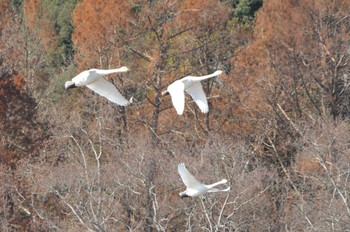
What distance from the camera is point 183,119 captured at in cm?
3356

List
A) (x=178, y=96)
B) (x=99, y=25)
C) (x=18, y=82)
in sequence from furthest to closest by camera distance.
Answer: (x=99, y=25)
(x=18, y=82)
(x=178, y=96)

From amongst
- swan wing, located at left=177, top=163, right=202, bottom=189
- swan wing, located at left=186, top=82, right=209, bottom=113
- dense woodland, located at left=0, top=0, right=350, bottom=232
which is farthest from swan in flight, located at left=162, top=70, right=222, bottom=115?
dense woodland, located at left=0, top=0, right=350, bottom=232

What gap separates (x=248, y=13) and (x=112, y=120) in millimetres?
12717

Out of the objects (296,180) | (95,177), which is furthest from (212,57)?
(95,177)

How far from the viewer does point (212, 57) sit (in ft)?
116

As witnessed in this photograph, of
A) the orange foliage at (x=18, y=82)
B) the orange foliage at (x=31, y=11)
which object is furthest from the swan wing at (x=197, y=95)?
the orange foliage at (x=31, y=11)

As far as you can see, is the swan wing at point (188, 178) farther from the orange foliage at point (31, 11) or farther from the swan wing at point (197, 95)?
the orange foliage at point (31, 11)

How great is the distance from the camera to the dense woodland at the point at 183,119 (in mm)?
27016

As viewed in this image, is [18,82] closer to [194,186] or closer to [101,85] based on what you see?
[101,85]

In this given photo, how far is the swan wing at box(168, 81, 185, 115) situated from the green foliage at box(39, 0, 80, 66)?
88.3ft

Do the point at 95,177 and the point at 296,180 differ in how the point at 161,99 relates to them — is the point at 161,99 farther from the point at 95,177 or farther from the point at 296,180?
the point at 95,177

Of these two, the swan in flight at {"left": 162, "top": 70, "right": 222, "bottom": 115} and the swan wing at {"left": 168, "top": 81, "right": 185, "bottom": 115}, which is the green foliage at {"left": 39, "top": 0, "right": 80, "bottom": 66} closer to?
the swan in flight at {"left": 162, "top": 70, "right": 222, "bottom": 115}

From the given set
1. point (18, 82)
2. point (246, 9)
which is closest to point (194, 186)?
point (18, 82)

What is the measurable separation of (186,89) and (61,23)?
1213 inches
